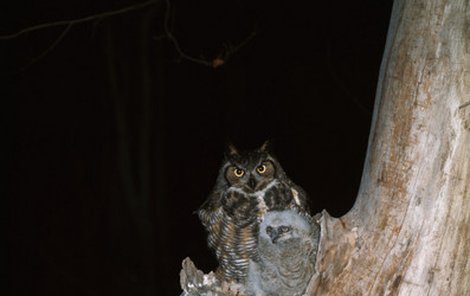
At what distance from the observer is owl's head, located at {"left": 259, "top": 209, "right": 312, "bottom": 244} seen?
218cm

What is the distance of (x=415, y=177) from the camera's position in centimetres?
208

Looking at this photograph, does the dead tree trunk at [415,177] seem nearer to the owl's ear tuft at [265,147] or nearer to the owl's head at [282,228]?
the owl's head at [282,228]

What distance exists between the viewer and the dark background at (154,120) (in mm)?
4133

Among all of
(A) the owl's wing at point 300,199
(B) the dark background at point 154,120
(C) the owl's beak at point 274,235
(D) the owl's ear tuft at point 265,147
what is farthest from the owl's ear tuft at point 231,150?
(C) the owl's beak at point 274,235

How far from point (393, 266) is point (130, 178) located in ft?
10.8

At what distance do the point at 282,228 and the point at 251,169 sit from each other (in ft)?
3.26

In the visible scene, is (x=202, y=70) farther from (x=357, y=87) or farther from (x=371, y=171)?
(x=371, y=171)

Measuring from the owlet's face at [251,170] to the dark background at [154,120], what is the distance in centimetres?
81

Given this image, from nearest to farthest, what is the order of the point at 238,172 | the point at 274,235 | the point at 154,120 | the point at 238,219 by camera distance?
the point at 274,235 < the point at 238,219 < the point at 238,172 < the point at 154,120

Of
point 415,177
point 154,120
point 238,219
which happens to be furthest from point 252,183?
point 154,120

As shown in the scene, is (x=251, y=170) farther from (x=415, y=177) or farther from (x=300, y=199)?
(x=415, y=177)

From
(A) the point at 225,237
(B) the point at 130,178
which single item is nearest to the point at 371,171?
(A) the point at 225,237

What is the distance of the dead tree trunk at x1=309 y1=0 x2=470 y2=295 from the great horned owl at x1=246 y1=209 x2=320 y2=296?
0.11 m

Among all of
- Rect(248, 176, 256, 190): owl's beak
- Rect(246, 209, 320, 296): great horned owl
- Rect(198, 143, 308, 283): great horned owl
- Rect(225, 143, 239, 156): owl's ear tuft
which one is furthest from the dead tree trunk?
Rect(225, 143, 239, 156): owl's ear tuft
